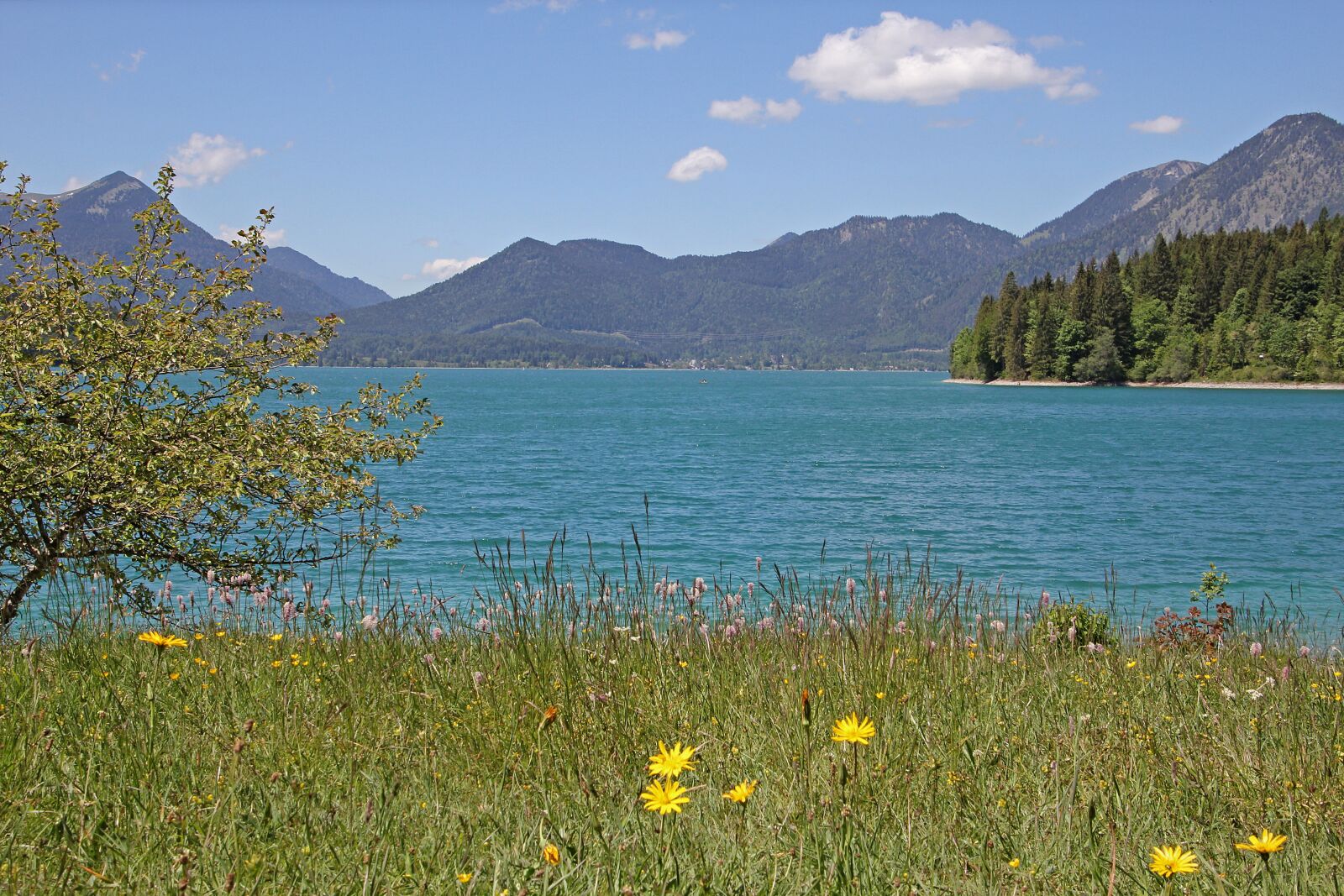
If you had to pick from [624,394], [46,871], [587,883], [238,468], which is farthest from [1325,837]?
[624,394]

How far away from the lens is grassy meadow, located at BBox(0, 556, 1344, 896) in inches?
110

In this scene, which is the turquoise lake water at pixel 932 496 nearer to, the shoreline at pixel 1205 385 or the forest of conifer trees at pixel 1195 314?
the forest of conifer trees at pixel 1195 314

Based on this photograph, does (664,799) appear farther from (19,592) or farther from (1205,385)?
(1205,385)

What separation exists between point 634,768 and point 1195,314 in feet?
498

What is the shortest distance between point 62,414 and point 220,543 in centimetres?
181

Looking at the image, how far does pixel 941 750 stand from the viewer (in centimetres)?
404

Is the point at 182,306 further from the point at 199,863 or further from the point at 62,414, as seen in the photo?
the point at 199,863

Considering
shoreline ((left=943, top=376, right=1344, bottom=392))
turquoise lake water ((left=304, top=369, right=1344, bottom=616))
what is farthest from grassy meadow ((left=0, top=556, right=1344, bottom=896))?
shoreline ((left=943, top=376, right=1344, bottom=392))

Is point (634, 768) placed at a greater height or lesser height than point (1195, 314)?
lesser

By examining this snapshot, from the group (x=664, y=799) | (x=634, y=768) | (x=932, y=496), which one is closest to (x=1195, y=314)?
(x=932, y=496)

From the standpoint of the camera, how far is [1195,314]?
136000mm

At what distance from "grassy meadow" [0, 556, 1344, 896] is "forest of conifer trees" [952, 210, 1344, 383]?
136 metres

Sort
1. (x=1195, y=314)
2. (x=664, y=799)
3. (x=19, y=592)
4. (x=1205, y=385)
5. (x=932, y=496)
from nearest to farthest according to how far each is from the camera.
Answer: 1. (x=664, y=799)
2. (x=19, y=592)
3. (x=932, y=496)
4. (x=1195, y=314)
5. (x=1205, y=385)

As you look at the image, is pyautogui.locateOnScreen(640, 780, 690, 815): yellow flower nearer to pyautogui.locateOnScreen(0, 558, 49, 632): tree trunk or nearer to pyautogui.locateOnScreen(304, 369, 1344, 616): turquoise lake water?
pyautogui.locateOnScreen(304, 369, 1344, 616): turquoise lake water
